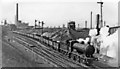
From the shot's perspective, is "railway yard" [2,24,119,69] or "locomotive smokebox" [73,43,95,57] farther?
"locomotive smokebox" [73,43,95,57]

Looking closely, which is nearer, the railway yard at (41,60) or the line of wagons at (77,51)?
the railway yard at (41,60)

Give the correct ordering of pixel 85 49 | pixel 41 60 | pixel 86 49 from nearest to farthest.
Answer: pixel 86 49 < pixel 85 49 < pixel 41 60

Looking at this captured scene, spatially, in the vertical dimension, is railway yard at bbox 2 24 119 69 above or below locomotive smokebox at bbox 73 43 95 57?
below

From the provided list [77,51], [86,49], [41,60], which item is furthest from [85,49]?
[41,60]

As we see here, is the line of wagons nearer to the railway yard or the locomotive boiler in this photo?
the locomotive boiler

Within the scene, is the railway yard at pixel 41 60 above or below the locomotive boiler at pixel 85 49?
below

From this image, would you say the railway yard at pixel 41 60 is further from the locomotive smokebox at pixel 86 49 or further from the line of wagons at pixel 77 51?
the locomotive smokebox at pixel 86 49

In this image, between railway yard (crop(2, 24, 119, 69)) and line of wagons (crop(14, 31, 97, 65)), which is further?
line of wagons (crop(14, 31, 97, 65))

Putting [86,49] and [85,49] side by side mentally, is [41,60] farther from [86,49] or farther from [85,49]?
[86,49]


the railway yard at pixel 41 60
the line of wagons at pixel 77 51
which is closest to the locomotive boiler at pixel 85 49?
the line of wagons at pixel 77 51

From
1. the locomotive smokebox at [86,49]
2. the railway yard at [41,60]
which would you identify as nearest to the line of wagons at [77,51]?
the locomotive smokebox at [86,49]

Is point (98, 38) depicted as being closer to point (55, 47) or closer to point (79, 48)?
point (55, 47)

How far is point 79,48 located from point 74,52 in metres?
2.00

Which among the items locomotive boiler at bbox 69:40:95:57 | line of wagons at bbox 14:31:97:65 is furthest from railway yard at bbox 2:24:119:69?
locomotive boiler at bbox 69:40:95:57
